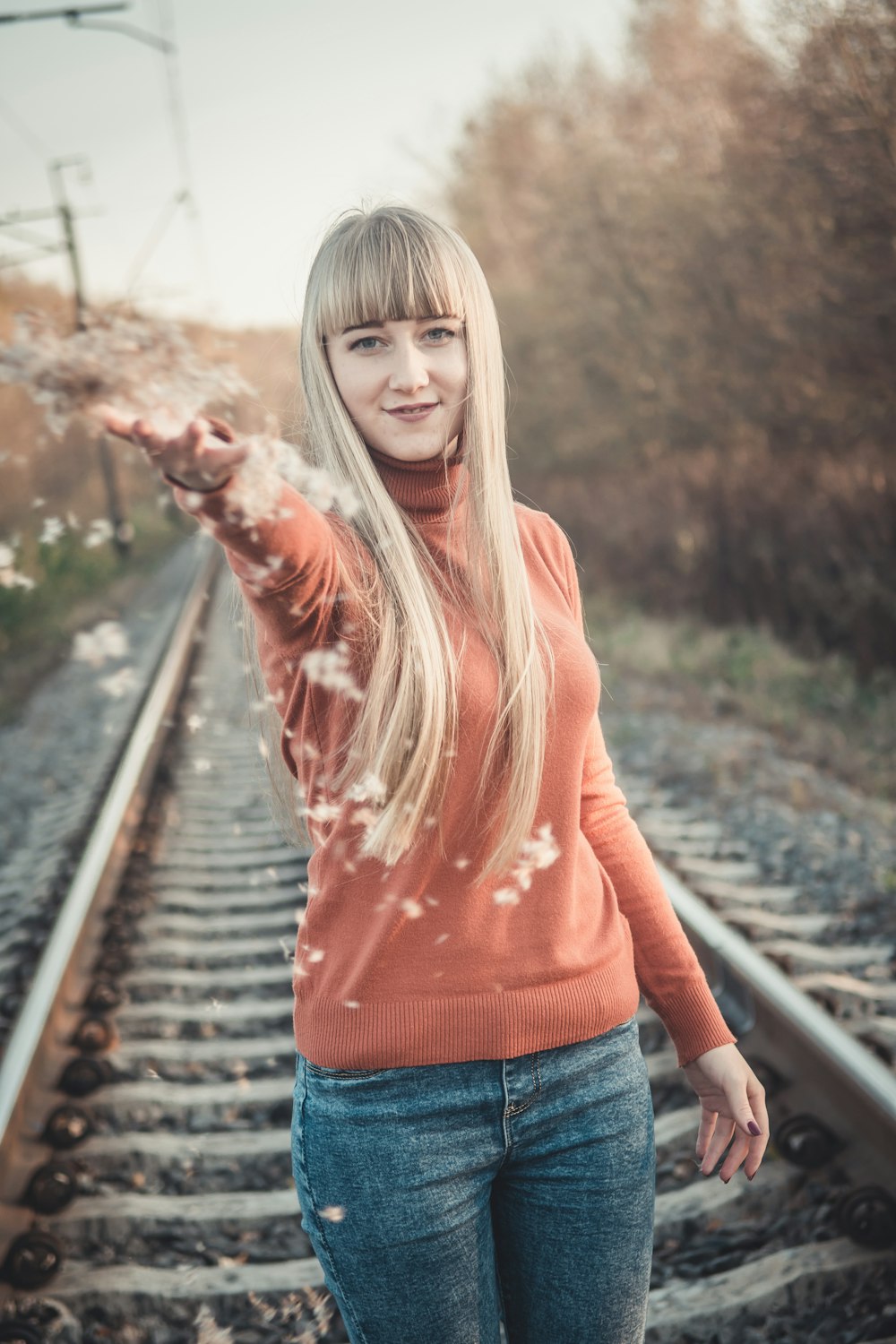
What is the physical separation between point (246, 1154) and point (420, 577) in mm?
2164

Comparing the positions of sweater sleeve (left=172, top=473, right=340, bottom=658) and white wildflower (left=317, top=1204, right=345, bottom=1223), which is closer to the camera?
sweater sleeve (left=172, top=473, right=340, bottom=658)

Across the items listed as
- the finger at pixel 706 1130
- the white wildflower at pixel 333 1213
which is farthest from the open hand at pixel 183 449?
the finger at pixel 706 1130

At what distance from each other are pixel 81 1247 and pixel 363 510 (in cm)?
221

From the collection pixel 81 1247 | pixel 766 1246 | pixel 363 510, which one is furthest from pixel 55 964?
pixel 363 510

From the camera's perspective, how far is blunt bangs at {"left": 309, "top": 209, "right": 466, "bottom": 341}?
4.91 ft

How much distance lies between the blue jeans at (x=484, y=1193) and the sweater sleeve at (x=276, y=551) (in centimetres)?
66

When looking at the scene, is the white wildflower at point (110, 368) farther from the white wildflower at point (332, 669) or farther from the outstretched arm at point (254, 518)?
the white wildflower at point (332, 669)

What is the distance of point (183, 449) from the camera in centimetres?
112

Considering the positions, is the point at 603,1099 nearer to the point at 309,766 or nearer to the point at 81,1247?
the point at 309,766

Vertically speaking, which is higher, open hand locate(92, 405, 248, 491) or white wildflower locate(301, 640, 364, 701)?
open hand locate(92, 405, 248, 491)

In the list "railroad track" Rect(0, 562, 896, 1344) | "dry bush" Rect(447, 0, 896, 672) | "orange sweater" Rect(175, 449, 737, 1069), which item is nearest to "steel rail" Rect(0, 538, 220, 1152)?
"railroad track" Rect(0, 562, 896, 1344)

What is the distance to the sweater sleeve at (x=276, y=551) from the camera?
3.80 feet

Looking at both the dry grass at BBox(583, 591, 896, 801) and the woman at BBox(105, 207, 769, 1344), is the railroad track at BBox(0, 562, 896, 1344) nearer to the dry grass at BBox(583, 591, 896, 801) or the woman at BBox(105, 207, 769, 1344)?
the woman at BBox(105, 207, 769, 1344)

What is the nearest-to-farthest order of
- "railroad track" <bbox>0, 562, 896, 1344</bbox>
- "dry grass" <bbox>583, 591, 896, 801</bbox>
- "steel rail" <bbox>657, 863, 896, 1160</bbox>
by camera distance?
"railroad track" <bbox>0, 562, 896, 1344</bbox>, "steel rail" <bbox>657, 863, 896, 1160</bbox>, "dry grass" <bbox>583, 591, 896, 801</bbox>
